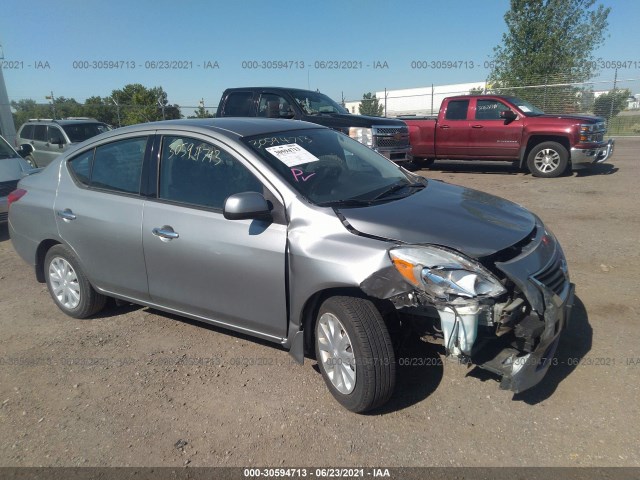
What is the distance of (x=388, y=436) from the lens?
2688 millimetres

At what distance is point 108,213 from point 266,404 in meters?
1.99

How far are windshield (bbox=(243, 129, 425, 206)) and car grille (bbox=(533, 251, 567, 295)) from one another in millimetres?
1080

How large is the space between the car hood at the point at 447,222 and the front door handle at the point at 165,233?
4.05ft

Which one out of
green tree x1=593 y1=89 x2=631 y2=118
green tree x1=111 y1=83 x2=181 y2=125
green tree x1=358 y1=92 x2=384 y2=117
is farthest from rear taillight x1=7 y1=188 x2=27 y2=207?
green tree x1=358 y1=92 x2=384 y2=117

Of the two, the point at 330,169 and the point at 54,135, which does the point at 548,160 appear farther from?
the point at 54,135

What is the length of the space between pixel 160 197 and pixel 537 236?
2669mm

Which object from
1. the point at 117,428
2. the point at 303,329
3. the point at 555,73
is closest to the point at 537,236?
the point at 303,329

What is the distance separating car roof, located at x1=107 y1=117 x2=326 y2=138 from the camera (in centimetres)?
350

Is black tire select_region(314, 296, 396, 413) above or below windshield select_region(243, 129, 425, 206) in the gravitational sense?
below

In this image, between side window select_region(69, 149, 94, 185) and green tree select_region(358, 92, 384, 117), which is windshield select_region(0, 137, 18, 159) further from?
green tree select_region(358, 92, 384, 117)

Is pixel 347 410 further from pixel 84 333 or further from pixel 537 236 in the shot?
pixel 84 333

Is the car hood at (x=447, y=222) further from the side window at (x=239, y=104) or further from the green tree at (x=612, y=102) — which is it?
the green tree at (x=612, y=102)

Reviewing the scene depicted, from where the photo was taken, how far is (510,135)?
11.2 metres

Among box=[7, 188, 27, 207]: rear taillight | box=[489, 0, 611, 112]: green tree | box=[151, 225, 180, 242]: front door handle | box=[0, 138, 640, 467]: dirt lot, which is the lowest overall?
box=[0, 138, 640, 467]: dirt lot
